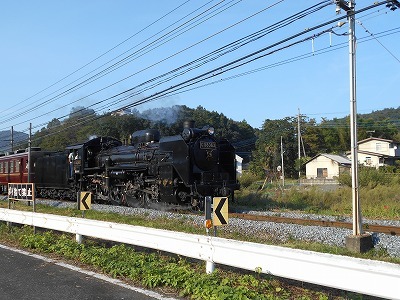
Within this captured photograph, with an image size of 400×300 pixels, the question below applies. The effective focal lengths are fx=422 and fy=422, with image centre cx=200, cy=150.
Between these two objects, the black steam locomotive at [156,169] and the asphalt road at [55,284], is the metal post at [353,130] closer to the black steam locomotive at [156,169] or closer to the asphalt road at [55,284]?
the asphalt road at [55,284]

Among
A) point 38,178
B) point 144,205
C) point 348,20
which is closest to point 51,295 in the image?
point 348,20

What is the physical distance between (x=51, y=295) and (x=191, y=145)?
10340 millimetres

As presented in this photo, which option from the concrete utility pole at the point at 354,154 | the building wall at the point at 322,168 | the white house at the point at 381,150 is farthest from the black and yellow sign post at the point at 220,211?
the white house at the point at 381,150

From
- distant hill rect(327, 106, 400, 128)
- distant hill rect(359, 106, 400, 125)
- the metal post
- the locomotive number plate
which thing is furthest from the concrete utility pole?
distant hill rect(359, 106, 400, 125)

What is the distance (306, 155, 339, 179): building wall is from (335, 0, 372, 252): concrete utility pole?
52561mm

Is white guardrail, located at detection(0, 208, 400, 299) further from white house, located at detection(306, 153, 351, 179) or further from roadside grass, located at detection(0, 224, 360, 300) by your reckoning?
white house, located at detection(306, 153, 351, 179)

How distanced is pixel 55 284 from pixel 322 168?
196ft

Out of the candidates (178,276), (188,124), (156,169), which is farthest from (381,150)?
(178,276)

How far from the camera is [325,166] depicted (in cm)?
6188

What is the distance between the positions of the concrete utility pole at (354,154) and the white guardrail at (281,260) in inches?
170

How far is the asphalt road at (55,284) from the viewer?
5480 mm

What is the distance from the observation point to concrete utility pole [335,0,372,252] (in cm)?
891

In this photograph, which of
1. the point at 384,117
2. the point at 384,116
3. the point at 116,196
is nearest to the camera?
the point at 116,196

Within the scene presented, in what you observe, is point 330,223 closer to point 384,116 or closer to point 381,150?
point 381,150
